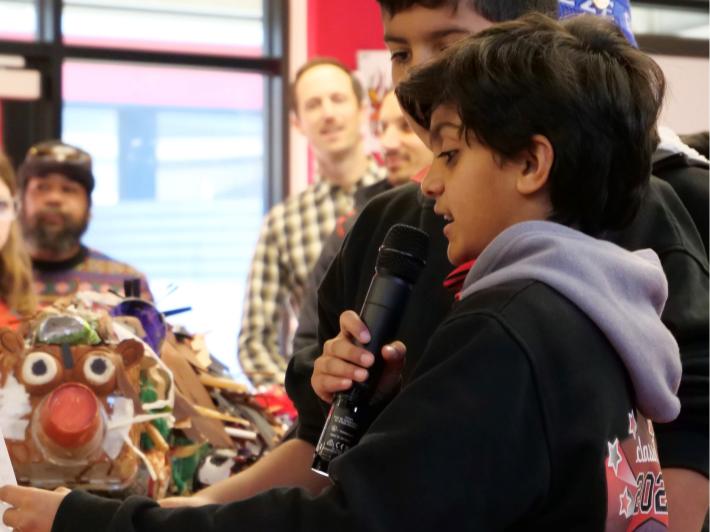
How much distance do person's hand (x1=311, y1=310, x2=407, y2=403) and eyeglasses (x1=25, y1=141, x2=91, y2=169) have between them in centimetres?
287

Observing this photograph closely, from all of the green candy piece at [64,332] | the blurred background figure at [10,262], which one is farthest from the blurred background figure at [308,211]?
the green candy piece at [64,332]

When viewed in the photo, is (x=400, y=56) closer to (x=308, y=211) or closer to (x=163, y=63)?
(x=308, y=211)

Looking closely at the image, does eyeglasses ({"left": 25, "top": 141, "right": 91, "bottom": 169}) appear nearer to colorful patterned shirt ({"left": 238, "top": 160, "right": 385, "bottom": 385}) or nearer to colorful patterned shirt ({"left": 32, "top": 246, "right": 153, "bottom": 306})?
colorful patterned shirt ({"left": 32, "top": 246, "right": 153, "bottom": 306})

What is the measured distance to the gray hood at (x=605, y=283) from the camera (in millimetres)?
969

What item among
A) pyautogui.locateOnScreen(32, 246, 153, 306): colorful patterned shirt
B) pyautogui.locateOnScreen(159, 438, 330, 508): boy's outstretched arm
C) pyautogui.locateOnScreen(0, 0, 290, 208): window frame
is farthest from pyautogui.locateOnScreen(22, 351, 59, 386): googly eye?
pyautogui.locateOnScreen(0, 0, 290, 208): window frame

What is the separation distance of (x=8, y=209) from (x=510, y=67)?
2.25 meters

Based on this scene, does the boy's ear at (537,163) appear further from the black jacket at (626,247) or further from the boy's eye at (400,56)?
the boy's eye at (400,56)

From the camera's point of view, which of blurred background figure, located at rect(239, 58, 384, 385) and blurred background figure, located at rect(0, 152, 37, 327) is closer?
blurred background figure, located at rect(0, 152, 37, 327)

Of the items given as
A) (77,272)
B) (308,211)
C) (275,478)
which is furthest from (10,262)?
(275,478)

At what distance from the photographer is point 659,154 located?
4.72 ft

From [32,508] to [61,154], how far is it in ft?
9.62

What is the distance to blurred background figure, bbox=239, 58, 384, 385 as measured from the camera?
A: 4184mm

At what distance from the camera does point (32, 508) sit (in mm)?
996

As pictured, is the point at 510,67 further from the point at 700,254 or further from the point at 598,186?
the point at 700,254
